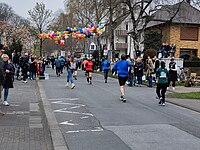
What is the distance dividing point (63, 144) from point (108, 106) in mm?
5669

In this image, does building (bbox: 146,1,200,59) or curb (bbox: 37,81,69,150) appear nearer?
curb (bbox: 37,81,69,150)

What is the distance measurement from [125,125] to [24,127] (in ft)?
8.13

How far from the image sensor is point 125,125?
924 centimetres

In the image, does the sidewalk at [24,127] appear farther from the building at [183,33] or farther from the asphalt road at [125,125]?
the building at [183,33]

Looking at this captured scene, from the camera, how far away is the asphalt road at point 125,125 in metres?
7.30

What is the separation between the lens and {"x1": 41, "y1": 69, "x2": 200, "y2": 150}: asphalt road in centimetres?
730

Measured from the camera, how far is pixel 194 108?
12.8m

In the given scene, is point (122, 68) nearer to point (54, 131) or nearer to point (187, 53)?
point (54, 131)

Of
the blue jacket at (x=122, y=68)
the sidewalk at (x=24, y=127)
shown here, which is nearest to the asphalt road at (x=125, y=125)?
the sidewalk at (x=24, y=127)

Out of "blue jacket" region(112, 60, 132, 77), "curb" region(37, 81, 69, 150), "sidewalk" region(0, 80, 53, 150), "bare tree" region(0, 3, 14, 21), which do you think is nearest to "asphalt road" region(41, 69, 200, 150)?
"curb" region(37, 81, 69, 150)

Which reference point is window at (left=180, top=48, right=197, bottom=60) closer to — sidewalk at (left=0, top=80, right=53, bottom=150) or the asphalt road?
the asphalt road

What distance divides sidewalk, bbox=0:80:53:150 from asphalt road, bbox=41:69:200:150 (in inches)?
18.7

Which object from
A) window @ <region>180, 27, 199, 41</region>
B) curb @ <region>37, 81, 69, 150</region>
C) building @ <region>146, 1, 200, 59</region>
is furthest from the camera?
window @ <region>180, 27, 199, 41</region>

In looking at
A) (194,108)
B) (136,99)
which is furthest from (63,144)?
(136,99)
